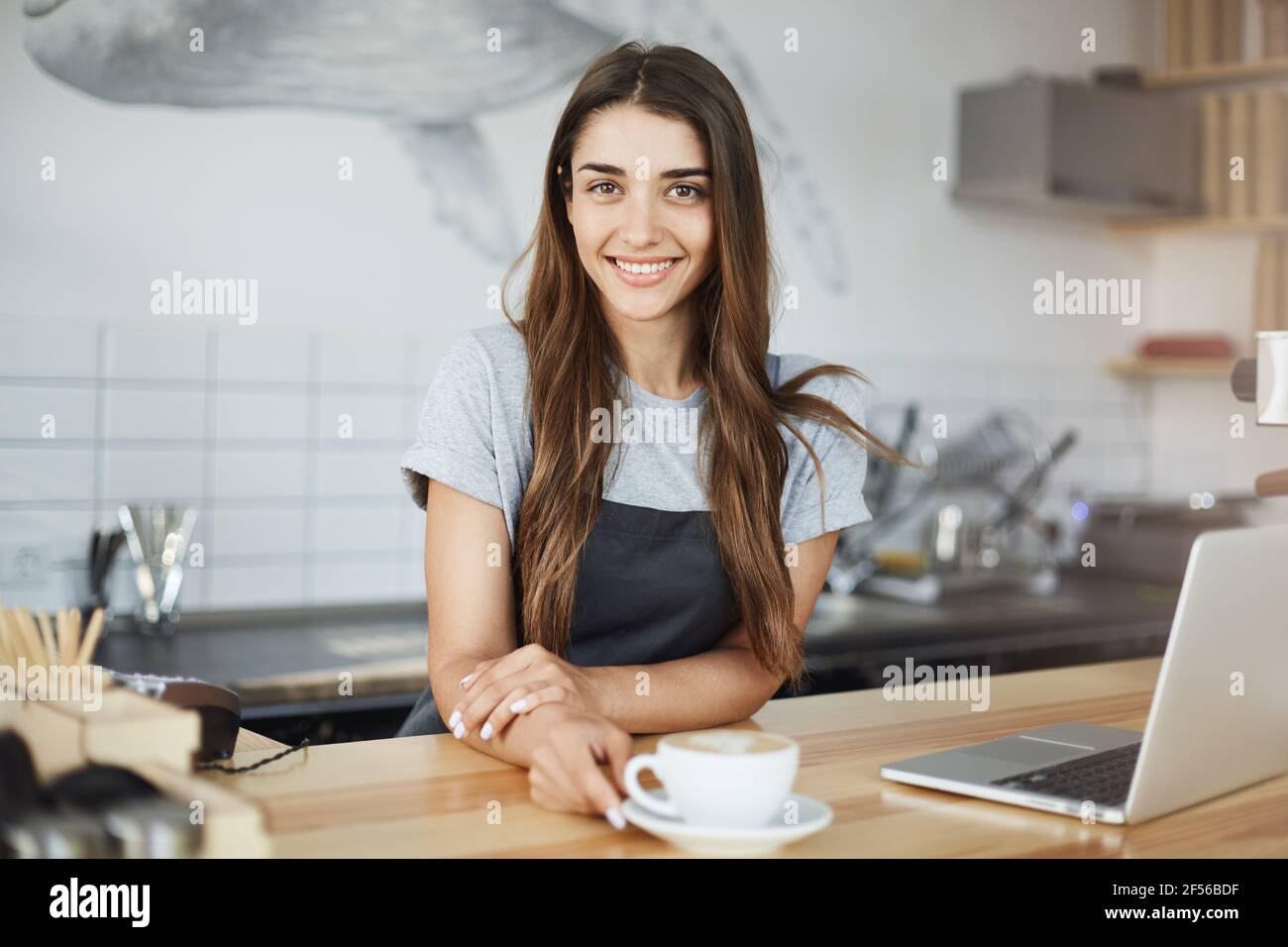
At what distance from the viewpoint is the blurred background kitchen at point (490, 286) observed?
229 cm

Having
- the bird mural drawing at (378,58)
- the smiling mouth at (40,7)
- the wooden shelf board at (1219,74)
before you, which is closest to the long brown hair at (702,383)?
the bird mural drawing at (378,58)

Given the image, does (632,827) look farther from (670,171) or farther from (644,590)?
(670,171)

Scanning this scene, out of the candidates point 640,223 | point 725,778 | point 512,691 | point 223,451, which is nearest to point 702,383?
point 640,223

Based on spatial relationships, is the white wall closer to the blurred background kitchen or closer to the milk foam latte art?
the blurred background kitchen

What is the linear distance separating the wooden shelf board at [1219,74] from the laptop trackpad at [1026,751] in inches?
122

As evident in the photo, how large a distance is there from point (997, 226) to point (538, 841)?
3.13 m

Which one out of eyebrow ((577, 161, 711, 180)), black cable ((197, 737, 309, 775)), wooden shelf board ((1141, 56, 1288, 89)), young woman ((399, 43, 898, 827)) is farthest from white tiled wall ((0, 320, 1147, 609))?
wooden shelf board ((1141, 56, 1288, 89))

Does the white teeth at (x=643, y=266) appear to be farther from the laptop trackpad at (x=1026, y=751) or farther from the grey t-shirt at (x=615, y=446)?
the laptop trackpad at (x=1026, y=751)

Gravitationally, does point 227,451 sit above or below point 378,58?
below

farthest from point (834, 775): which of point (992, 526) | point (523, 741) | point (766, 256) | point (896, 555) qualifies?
point (992, 526)

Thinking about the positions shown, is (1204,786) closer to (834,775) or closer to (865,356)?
(834,775)

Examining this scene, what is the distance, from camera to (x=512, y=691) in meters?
1.12

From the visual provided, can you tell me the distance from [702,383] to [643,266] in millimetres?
198
